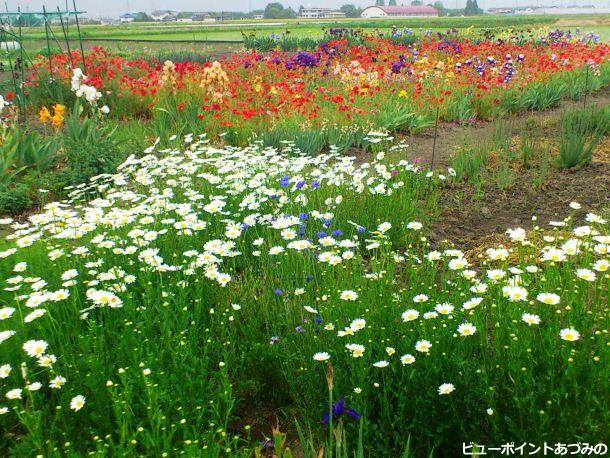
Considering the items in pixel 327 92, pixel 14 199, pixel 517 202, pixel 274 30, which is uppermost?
pixel 274 30

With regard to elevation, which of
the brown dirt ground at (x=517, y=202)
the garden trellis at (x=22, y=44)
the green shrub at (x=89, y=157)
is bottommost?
the brown dirt ground at (x=517, y=202)

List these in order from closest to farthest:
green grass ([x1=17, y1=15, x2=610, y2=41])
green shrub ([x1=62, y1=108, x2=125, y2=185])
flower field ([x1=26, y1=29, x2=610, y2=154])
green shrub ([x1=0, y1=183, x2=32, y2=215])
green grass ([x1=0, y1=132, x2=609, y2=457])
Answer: green grass ([x1=0, y1=132, x2=609, y2=457])
green shrub ([x1=0, y1=183, x2=32, y2=215])
green shrub ([x1=62, y1=108, x2=125, y2=185])
flower field ([x1=26, y1=29, x2=610, y2=154])
green grass ([x1=17, y1=15, x2=610, y2=41])

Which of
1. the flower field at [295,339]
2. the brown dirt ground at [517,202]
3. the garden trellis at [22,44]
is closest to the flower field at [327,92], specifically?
the garden trellis at [22,44]

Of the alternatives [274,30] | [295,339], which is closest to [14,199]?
[295,339]

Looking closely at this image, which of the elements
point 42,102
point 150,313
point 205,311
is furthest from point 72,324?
point 42,102

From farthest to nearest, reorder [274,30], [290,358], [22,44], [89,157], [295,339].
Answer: [274,30] → [22,44] → [89,157] → [295,339] → [290,358]

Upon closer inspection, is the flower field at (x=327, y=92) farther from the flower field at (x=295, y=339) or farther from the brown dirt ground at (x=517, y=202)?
the flower field at (x=295, y=339)

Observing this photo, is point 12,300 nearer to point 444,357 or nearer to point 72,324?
point 72,324

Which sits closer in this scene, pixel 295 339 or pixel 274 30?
pixel 295 339

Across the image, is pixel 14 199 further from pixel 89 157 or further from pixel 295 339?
pixel 295 339

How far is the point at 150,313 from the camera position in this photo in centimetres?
280

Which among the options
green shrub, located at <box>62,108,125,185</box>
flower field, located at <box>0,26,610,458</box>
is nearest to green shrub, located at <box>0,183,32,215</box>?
green shrub, located at <box>62,108,125,185</box>

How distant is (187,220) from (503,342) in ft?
7.08

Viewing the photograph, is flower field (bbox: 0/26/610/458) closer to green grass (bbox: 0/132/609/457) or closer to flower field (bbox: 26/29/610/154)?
green grass (bbox: 0/132/609/457)
